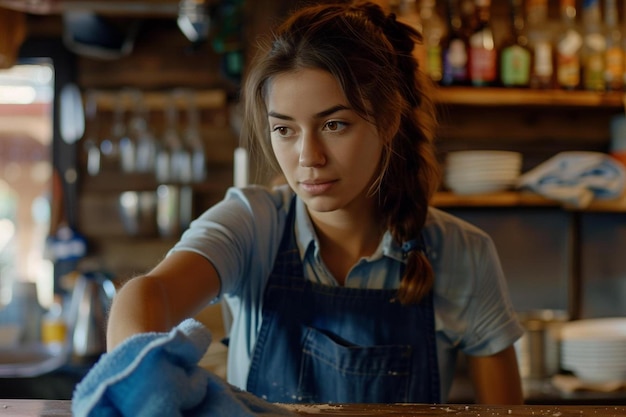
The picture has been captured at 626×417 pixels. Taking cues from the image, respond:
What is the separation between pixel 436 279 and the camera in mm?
1251

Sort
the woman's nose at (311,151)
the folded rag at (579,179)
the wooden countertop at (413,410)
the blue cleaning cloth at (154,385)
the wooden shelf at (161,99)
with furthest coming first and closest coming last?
the wooden shelf at (161,99)
the folded rag at (579,179)
the woman's nose at (311,151)
the wooden countertop at (413,410)
the blue cleaning cloth at (154,385)

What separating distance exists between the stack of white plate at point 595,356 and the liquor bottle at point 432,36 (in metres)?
0.90

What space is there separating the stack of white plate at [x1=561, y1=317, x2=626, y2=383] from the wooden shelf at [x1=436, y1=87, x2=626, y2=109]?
0.73m

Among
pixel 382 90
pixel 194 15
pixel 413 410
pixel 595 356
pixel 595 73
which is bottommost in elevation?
pixel 595 356

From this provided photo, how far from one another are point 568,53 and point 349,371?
167cm

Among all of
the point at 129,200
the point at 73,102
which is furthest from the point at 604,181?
the point at 73,102

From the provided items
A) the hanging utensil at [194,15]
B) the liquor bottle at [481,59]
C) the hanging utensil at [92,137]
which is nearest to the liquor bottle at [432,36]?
the liquor bottle at [481,59]

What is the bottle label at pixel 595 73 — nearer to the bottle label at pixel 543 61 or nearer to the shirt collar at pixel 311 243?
the bottle label at pixel 543 61

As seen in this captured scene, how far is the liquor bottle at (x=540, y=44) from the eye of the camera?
245 centimetres

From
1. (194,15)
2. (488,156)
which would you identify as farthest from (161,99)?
(488,156)

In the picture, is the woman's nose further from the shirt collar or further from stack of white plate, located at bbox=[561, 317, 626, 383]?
stack of white plate, located at bbox=[561, 317, 626, 383]

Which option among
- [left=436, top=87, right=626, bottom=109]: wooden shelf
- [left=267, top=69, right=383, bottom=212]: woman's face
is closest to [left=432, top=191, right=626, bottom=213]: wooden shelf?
[left=436, top=87, right=626, bottom=109]: wooden shelf

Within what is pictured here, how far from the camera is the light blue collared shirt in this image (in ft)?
4.01

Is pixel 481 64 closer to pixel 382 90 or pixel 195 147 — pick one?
pixel 382 90
